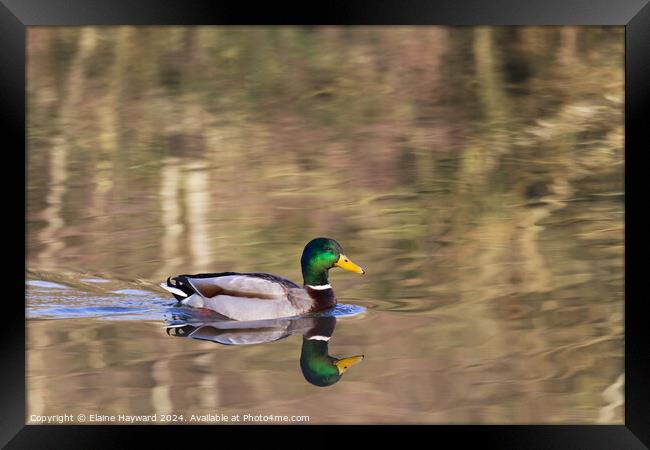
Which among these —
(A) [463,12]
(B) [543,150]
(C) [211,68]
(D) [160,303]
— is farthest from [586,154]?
(D) [160,303]

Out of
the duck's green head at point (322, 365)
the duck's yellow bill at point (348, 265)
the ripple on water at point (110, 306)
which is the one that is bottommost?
the duck's green head at point (322, 365)

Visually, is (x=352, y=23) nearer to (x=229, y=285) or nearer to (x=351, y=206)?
(x=229, y=285)

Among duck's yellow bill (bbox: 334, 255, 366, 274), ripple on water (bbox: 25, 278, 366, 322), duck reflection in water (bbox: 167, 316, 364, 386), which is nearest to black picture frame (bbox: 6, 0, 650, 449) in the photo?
duck reflection in water (bbox: 167, 316, 364, 386)

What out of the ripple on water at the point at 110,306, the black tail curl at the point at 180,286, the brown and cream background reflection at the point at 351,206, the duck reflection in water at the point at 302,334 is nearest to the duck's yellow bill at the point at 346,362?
the duck reflection in water at the point at 302,334

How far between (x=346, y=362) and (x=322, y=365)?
18cm

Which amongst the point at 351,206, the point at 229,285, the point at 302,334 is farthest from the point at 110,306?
the point at 351,206

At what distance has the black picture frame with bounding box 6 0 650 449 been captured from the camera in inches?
204

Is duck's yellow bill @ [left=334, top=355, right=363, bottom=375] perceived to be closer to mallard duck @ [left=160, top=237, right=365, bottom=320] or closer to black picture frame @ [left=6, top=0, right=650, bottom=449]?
black picture frame @ [left=6, top=0, right=650, bottom=449]

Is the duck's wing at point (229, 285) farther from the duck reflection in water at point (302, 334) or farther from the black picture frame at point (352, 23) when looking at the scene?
the black picture frame at point (352, 23)

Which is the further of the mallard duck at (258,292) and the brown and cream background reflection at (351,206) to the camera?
the mallard duck at (258,292)

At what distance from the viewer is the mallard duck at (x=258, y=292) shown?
714 centimetres

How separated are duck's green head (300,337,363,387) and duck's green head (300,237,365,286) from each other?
1159 mm

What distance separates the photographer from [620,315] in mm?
5812

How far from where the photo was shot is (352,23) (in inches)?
206
